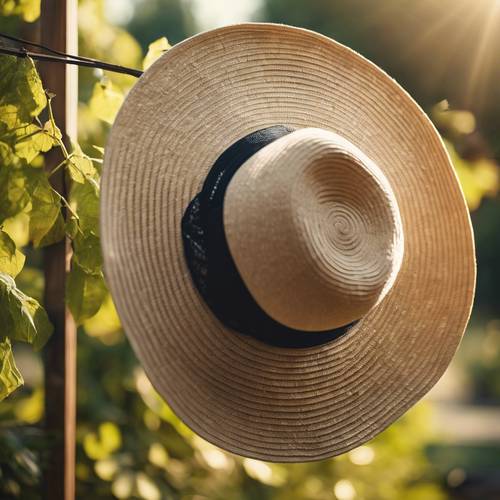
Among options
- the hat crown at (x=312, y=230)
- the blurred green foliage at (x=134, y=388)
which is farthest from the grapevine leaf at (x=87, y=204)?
the hat crown at (x=312, y=230)

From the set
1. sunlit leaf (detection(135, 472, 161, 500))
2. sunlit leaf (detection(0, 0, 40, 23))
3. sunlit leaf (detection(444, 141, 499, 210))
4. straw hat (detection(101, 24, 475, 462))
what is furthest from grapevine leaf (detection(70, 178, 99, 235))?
sunlit leaf (detection(444, 141, 499, 210))

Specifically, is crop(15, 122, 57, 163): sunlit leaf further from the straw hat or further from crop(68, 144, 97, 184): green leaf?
the straw hat

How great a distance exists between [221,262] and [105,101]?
59 centimetres

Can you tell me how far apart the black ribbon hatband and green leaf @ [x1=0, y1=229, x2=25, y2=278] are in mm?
334

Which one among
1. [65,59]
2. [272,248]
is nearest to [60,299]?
→ [65,59]

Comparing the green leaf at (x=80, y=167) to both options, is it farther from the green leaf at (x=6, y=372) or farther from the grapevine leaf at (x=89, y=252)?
the green leaf at (x=6, y=372)

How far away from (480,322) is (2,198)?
10.3 meters

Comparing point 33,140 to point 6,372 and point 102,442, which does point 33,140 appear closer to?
point 6,372

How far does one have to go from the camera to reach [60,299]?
1.64 metres

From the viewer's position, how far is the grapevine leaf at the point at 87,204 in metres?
1.39

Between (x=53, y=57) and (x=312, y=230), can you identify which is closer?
(x=312, y=230)

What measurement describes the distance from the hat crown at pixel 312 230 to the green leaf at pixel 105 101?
1.68ft

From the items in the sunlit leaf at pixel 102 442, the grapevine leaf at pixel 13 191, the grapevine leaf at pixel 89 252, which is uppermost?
the grapevine leaf at pixel 13 191

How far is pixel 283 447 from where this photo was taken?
133 cm
